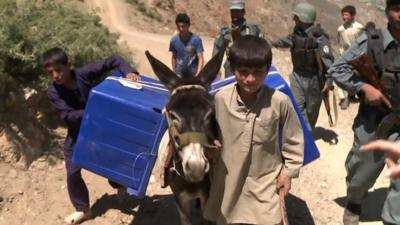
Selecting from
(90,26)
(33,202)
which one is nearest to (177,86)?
(33,202)

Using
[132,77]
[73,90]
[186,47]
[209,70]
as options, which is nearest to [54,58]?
[73,90]

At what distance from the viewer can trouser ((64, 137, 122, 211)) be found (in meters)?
5.24

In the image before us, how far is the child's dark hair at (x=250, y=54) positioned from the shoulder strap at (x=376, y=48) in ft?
5.11

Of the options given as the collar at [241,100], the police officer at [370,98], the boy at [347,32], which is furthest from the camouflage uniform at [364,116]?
the boy at [347,32]

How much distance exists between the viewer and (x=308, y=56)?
7.34 meters

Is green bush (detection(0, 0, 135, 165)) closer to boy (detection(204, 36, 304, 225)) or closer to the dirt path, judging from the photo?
the dirt path

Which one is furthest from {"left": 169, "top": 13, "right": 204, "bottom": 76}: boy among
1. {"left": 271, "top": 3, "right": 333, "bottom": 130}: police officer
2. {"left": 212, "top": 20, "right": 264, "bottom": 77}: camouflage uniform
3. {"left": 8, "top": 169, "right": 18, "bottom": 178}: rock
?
{"left": 8, "top": 169, "right": 18, "bottom": 178}: rock

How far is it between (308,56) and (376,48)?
288 centimetres

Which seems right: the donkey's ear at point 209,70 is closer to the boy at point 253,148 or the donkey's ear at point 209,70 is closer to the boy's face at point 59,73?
the boy at point 253,148

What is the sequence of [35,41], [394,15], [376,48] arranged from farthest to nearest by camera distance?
1. [35,41]
2. [376,48]
3. [394,15]

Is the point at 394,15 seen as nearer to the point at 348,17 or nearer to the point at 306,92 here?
the point at 306,92

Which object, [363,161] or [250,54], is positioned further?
[363,161]

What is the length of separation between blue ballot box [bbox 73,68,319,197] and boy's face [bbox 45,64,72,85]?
40 cm

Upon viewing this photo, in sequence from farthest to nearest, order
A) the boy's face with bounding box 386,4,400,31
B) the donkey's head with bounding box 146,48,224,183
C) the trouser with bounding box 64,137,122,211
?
the trouser with bounding box 64,137,122,211, the boy's face with bounding box 386,4,400,31, the donkey's head with bounding box 146,48,224,183
